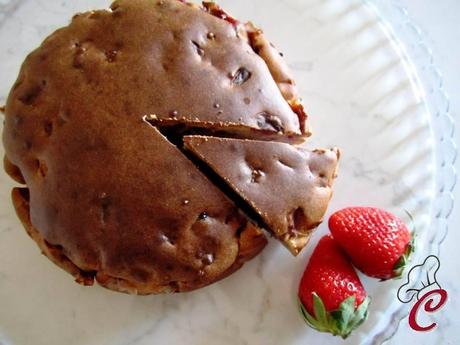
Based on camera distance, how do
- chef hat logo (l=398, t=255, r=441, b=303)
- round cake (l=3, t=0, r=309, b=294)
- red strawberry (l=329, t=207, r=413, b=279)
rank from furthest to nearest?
chef hat logo (l=398, t=255, r=441, b=303), red strawberry (l=329, t=207, r=413, b=279), round cake (l=3, t=0, r=309, b=294)

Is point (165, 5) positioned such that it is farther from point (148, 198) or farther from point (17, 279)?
point (17, 279)

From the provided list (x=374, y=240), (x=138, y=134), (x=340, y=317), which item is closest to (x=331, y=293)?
(x=340, y=317)

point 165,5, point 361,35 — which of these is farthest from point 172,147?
point 361,35

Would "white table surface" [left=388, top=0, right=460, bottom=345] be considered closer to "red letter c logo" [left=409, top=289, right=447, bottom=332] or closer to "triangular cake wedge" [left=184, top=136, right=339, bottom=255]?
"red letter c logo" [left=409, top=289, right=447, bottom=332]

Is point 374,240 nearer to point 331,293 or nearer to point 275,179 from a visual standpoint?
point 331,293

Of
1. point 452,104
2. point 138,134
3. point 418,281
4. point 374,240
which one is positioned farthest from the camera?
point 452,104

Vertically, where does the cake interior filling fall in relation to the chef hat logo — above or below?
above

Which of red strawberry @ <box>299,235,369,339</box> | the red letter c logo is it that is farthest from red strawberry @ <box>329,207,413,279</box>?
the red letter c logo
